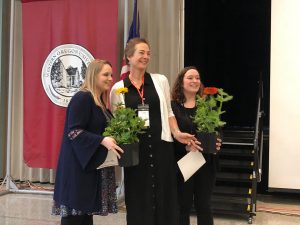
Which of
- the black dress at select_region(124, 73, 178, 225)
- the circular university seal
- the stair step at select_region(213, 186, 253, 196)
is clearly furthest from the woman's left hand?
the circular university seal

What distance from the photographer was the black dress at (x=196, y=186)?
9.18 ft

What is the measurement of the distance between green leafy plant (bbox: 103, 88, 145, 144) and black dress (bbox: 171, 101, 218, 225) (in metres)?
0.59

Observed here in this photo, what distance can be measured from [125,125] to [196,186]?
0.86 m

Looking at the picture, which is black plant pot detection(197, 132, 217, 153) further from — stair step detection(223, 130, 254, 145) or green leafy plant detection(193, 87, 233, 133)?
stair step detection(223, 130, 254, 145)

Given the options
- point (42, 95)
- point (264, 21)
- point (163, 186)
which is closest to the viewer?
point (163, 186)

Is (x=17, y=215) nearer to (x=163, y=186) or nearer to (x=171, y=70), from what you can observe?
(x=163, y=186)

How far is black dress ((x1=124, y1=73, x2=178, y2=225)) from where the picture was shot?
2.44 m

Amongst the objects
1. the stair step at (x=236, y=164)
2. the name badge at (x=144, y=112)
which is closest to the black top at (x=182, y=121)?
the name badge at (x=144, y=112)

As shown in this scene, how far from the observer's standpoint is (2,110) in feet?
20.7

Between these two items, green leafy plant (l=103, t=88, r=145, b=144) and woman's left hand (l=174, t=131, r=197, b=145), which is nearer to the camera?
→ green leafy plant (l=103, t=88, r=145, b=144)

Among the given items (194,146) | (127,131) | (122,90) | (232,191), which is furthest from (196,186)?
(232,191)

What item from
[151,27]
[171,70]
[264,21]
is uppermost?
[264,21]

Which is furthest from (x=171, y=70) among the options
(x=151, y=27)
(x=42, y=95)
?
(x=42, y=95)

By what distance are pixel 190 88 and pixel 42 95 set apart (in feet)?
8.75
